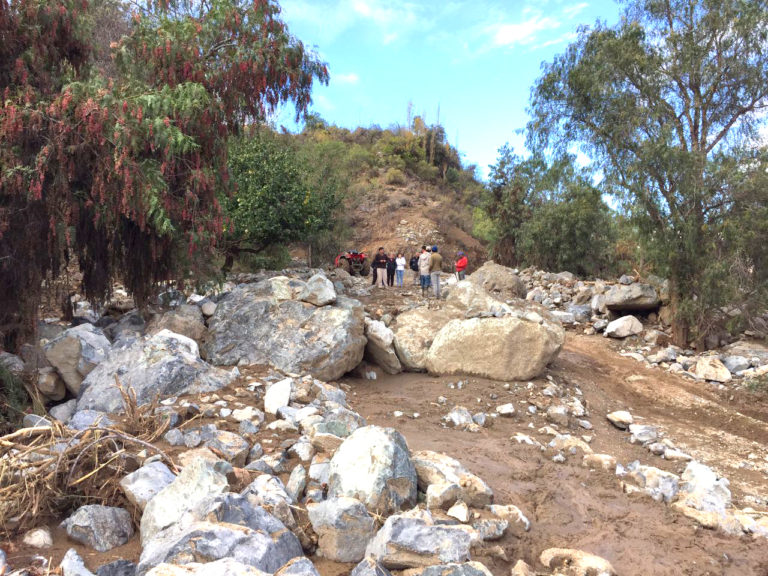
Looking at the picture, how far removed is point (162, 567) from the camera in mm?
2309

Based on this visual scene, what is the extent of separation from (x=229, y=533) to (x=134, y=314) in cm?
690

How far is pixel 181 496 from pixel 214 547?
0.72 meters

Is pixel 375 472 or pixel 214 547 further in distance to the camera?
pixel 375 472

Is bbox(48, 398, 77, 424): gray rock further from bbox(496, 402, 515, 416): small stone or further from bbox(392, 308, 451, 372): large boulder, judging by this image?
bbox(496, 402, 515, 416): small stone

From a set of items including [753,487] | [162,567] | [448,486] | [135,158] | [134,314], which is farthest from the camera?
[134,314]

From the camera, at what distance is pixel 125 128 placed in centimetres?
626

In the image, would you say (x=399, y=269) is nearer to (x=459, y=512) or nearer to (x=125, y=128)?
(x=125, y=128)

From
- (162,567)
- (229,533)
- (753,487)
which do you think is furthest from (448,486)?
(753,487)

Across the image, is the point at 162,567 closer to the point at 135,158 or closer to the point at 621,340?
the point at 135,158

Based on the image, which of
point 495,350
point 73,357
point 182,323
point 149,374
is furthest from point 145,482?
point 495,350

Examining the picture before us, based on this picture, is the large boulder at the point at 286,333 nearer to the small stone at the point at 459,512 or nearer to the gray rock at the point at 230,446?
the gray rock at the point at 230,446

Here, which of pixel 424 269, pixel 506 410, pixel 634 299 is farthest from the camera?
pixel 634 299

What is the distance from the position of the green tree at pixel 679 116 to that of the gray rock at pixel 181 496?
39.2ft

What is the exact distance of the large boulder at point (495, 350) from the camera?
28.8 feet
